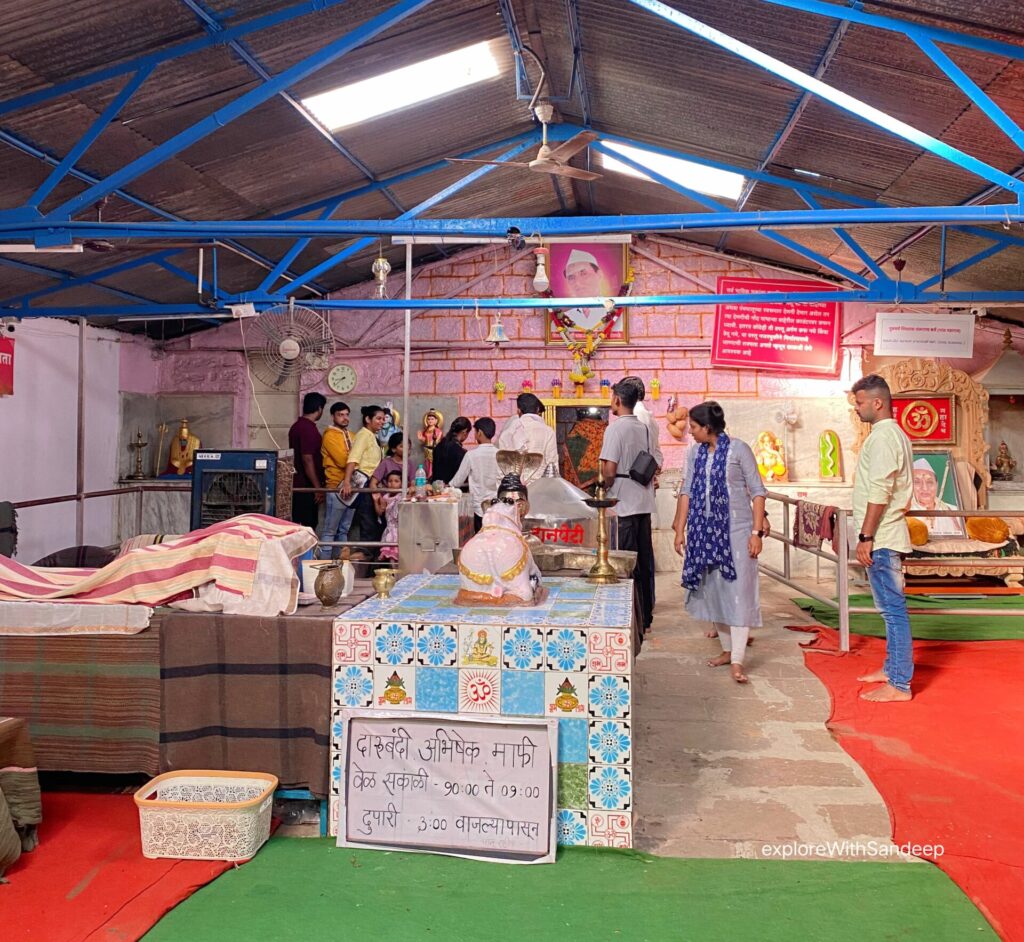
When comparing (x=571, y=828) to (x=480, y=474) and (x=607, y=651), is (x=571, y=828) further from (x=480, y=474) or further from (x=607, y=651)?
(x=480, y=474)

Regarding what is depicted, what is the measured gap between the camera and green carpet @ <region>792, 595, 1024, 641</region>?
247 inches

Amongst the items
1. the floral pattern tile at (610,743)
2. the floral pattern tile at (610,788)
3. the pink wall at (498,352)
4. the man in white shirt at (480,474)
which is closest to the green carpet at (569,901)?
the floral pattern tile at (610,788)

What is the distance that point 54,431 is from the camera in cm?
942

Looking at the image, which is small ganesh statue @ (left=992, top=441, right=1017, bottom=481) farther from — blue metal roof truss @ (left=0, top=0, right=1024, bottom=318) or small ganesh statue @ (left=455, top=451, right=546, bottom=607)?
small ganesh statue @ (left=455, top=451, right=546, bottom=607)

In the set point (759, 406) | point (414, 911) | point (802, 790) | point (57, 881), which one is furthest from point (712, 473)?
point (759, 406)

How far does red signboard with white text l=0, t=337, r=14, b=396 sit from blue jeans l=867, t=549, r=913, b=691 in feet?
25.6

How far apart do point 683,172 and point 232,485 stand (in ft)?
16.0

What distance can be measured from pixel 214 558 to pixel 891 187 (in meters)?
5.66

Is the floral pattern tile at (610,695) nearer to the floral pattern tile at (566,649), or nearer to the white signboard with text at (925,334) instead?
the floral pattern tile at (566,649)

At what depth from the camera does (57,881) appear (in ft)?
8.90

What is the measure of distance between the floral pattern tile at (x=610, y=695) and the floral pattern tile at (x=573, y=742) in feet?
0.25

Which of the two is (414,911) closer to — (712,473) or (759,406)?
(712,473)

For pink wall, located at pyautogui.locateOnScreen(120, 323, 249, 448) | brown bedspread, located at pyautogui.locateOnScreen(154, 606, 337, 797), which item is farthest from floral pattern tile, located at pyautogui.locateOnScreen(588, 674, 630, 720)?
pink wall, located at pyautogui.locateOnScreen(120, 323, 249, 448)

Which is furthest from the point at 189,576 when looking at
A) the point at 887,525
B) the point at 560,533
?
the point at 560,533
